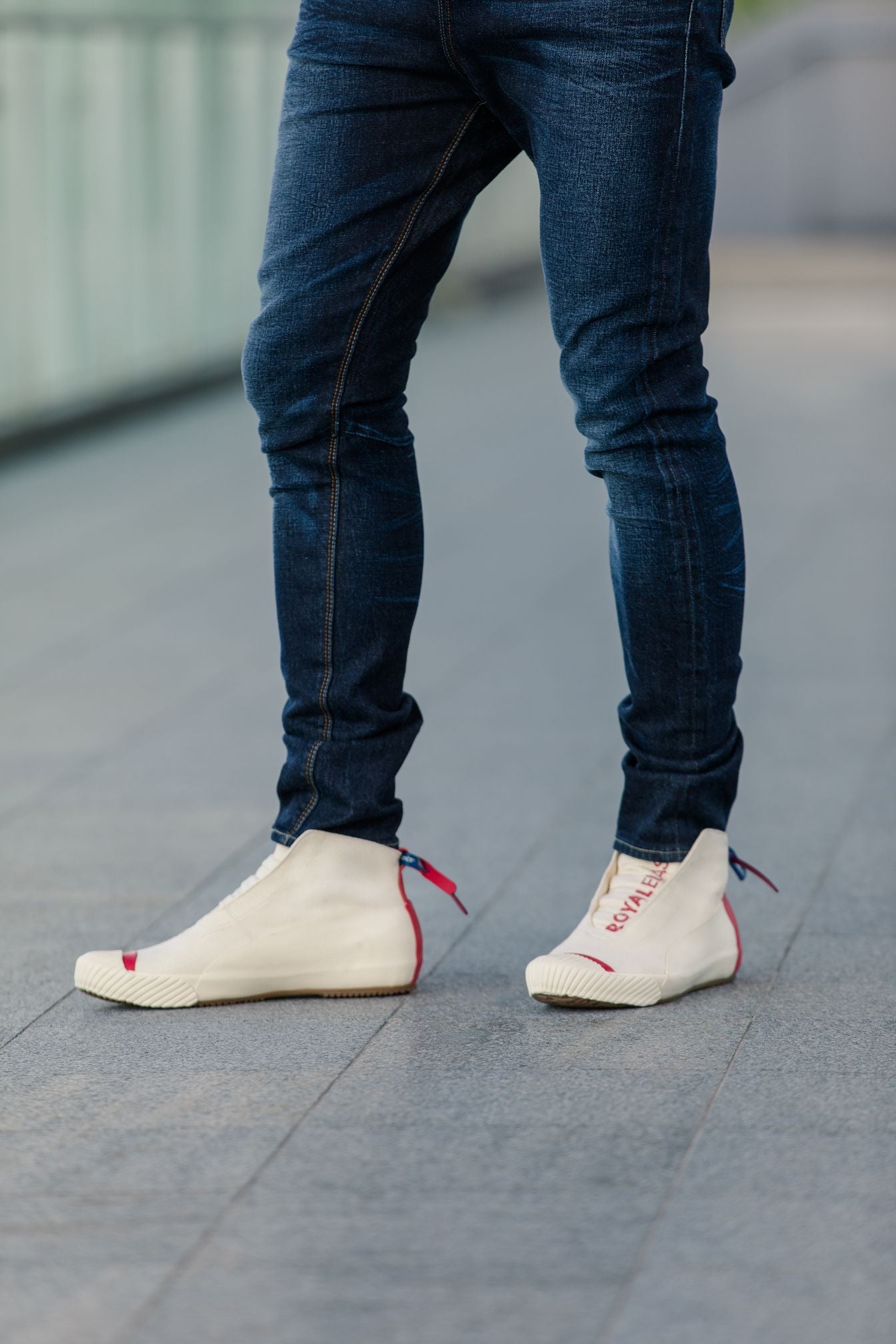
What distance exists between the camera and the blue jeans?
68.4 inches

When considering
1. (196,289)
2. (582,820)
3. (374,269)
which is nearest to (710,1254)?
(374,269)

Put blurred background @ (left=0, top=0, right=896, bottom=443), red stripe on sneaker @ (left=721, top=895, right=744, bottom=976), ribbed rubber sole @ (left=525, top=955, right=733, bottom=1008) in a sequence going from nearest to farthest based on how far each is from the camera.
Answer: ribbed rubber sole @ (left=525, top=955, right=733, bottom=1008) < red stripe on sneaker @ (left=721, top=895, right=744, bottom=976) < blurred background @ (left=0, top=0, right=896, bottom=443)

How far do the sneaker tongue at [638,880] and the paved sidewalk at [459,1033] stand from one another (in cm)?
11

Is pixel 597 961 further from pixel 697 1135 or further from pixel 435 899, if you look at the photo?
pixel 435 899

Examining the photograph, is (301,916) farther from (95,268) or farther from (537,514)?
(95,268)

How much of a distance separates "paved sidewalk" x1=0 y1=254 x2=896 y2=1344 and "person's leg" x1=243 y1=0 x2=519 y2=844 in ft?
0.83

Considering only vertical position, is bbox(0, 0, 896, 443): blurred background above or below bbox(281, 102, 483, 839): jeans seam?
below

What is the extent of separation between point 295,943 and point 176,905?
1.29ft

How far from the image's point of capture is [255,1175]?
58.5 inches

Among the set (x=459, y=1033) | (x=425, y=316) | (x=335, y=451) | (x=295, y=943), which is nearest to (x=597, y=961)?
(x=459, y=1033)

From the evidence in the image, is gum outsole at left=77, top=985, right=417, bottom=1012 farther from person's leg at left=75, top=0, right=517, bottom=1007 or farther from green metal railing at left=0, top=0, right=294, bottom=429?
green metal railing at left=0, top=0, right=294, bottom=429

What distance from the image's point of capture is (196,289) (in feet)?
26.7

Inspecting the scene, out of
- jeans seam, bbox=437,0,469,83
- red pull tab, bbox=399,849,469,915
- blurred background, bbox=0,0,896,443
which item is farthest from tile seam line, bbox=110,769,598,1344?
blurred background, bbox=0,0,896,443

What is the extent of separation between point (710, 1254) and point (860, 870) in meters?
1.06
